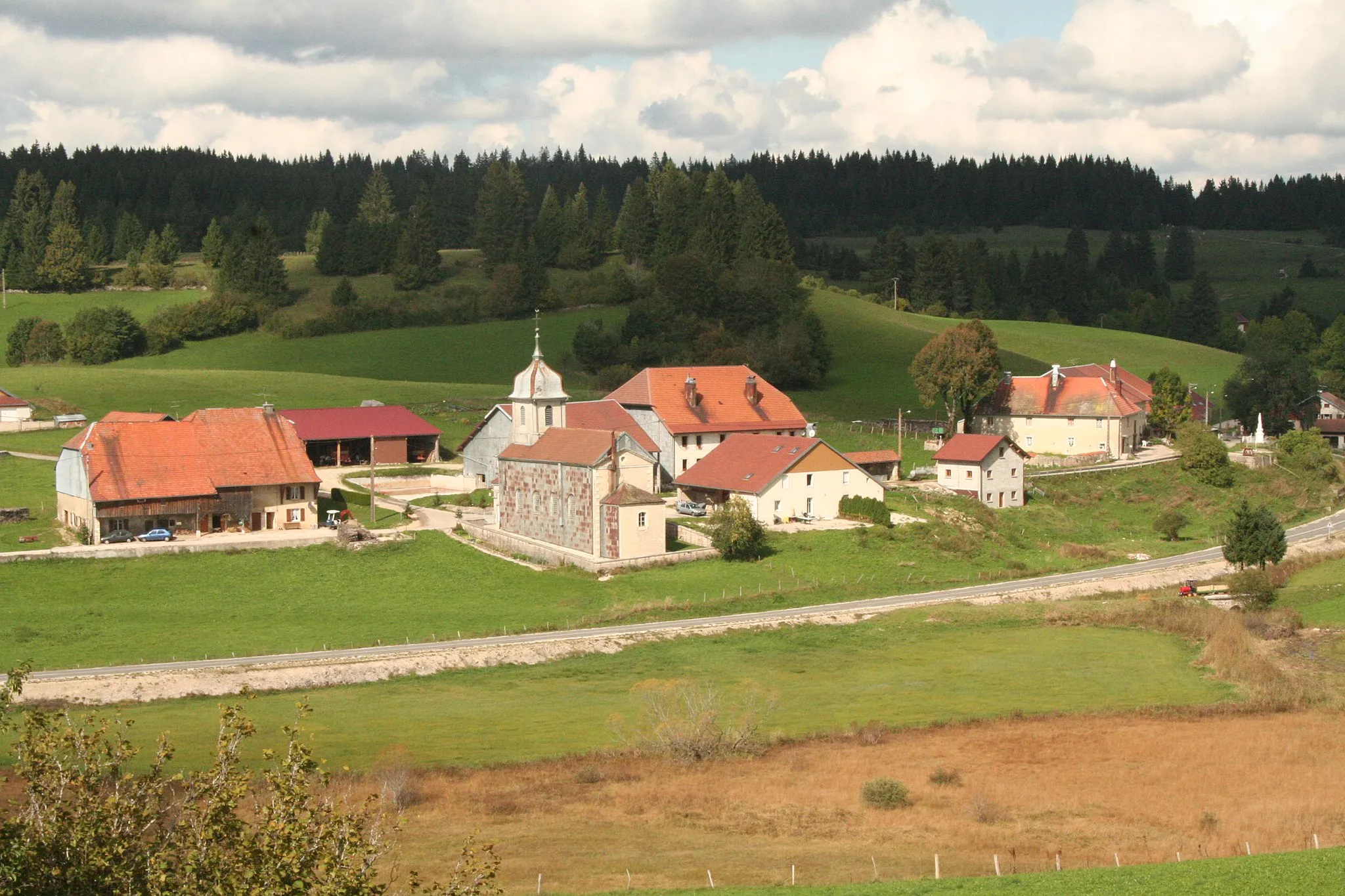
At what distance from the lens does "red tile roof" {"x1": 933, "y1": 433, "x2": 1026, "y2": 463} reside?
245 feet

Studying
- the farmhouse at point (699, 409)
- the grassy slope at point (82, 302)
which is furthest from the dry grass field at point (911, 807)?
the grassy slope at point (82, 302)

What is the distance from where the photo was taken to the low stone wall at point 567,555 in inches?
2371

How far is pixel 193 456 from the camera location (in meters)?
65.4

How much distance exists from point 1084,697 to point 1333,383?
87.0 meters

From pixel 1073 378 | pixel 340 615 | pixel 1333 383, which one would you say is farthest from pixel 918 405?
pixel 340 615

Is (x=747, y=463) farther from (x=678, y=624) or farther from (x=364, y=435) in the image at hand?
(x=364, y=435)

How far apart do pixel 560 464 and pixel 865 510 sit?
48.7 ft

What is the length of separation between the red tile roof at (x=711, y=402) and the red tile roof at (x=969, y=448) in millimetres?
10467

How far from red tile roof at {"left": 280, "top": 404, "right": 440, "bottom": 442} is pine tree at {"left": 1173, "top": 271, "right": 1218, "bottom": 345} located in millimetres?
101071

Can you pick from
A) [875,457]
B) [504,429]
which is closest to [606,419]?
[504,429]

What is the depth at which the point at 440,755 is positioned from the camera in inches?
1406

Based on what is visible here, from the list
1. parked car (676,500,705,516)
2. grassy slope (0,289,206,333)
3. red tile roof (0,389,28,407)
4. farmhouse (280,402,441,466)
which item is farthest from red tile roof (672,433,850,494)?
grassy slope (0,289,206,333)

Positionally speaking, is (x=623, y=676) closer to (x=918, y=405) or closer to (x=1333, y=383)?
(x=918, y=405)

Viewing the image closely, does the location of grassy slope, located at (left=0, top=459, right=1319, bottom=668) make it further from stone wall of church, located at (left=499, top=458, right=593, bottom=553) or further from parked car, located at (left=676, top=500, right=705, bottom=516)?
parked car, located at (left=676, top=500, right=705, bottom=516)
